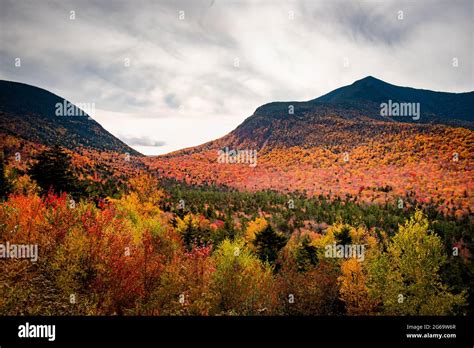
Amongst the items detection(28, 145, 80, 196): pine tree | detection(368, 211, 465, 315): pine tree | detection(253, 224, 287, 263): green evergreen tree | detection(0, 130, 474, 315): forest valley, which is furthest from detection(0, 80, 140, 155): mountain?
detection(368, 211, 465, 315): pine tree

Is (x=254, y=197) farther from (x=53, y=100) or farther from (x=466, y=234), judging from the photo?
(x=53, y=100)

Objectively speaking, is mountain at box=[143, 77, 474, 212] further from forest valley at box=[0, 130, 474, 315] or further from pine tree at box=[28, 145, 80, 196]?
pine tree at box=[28, 145, 80, 196]

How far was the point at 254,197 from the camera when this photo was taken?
9194 centimetres

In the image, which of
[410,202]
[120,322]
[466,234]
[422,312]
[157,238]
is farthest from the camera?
[410,202]

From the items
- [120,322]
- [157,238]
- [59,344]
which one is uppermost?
[120,322]

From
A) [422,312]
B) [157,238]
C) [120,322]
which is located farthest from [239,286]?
[120,322]

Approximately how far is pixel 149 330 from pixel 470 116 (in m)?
240

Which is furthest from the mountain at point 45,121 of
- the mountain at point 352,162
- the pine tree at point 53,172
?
the pine tree at point 53,172

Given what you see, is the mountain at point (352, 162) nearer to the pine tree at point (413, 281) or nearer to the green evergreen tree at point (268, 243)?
the green evergreen tree at point (268, 243)

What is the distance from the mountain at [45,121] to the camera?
109125 mm

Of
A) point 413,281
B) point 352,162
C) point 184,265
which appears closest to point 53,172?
point 184,265

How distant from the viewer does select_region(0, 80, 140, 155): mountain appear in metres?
109

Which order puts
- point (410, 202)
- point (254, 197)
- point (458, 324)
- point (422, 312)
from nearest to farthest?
point (458, 324) < point (422, 312) < point (410, 202) < point (254, 197)

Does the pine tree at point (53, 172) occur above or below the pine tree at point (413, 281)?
above
